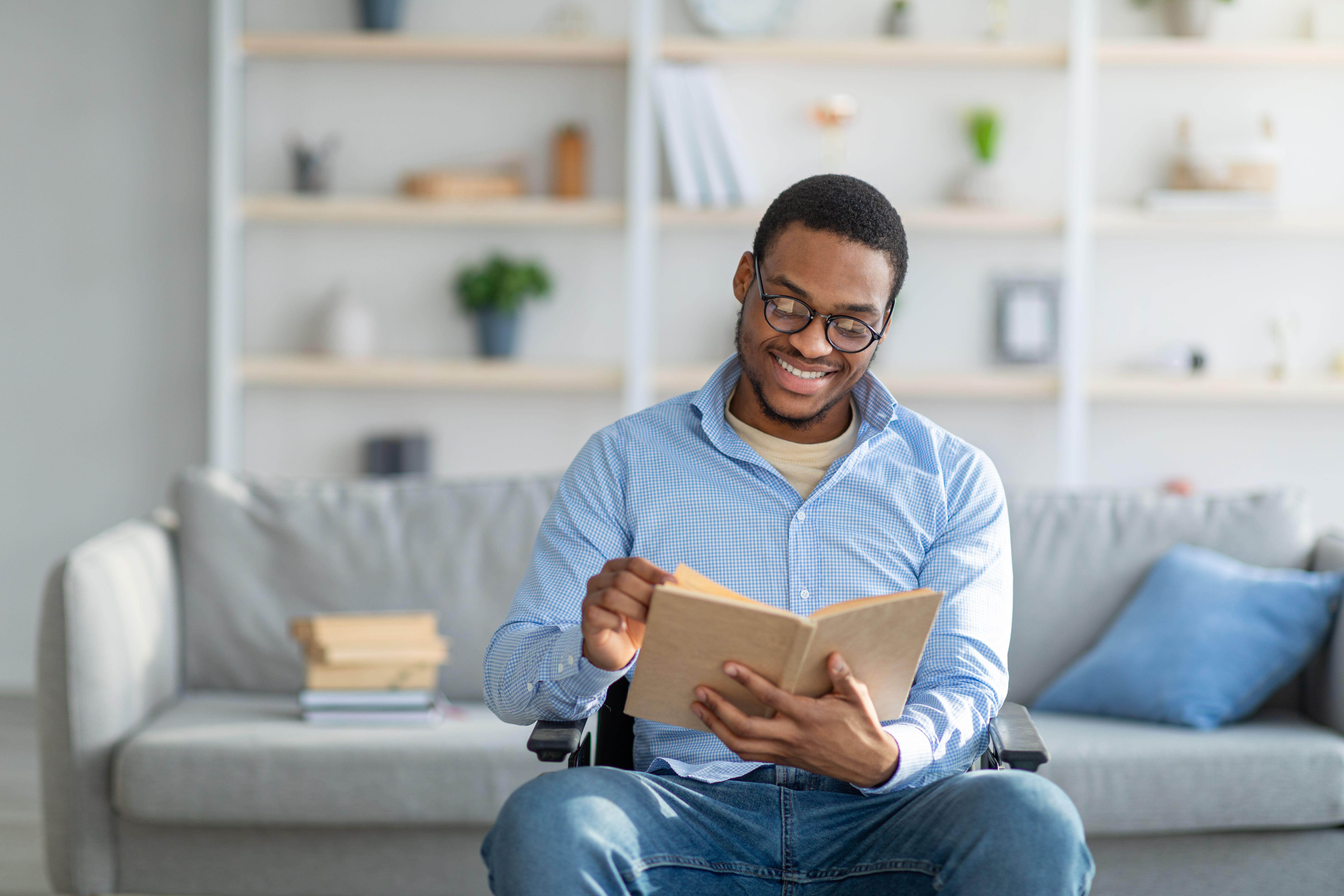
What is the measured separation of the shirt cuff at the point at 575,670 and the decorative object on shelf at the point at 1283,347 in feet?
9.20

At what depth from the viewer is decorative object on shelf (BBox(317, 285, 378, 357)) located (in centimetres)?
376

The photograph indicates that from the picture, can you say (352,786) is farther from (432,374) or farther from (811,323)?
(432,374)

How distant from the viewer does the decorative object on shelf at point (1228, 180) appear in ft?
11.9

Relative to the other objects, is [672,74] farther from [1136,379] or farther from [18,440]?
[18,440]

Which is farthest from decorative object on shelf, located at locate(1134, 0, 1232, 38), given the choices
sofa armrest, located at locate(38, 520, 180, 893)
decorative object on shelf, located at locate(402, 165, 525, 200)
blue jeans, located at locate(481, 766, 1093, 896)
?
sofa armrest, located at locate(38, 520, 180, 893)

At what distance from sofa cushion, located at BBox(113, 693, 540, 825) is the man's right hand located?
2.86 ft

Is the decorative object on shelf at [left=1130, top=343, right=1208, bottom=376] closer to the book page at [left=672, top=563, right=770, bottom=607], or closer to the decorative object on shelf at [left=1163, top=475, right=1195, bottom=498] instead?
the decorative object on shelf at [left=1163, top=475, right=1195, bottom=498]

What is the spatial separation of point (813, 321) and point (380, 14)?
2.51m

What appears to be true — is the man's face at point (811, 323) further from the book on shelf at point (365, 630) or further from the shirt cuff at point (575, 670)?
the book on shelf at point (365, 630)

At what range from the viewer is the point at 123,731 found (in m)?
2.36

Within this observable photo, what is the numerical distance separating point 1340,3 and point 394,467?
118 inches

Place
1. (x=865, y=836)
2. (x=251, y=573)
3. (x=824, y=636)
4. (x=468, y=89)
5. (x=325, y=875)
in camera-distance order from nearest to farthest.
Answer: (x=824, y=636), (x=865, y=836), (x=325, y=875), (x=251, y=573), (x=468, y=89)

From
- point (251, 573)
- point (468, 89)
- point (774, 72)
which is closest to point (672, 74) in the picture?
point (774, 72)

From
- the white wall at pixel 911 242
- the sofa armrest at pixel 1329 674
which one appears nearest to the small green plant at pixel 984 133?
the white wall at pixel 911 242
